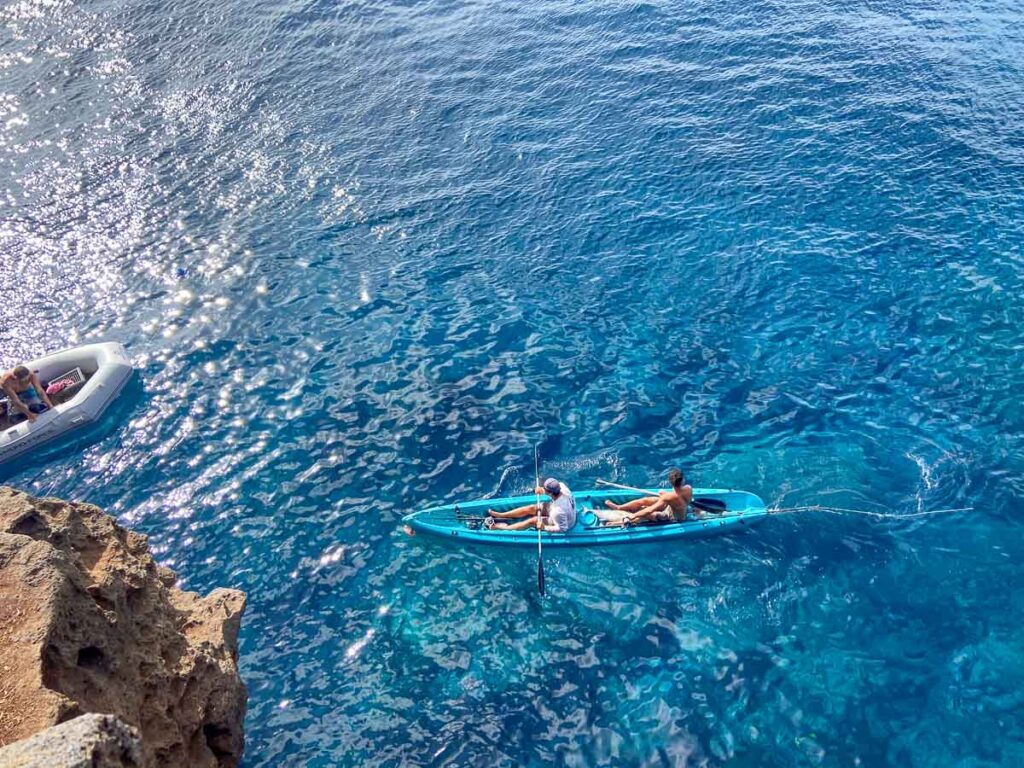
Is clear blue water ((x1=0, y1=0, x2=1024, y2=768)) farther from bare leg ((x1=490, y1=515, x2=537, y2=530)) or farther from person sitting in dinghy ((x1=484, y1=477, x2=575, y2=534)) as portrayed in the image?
person sitting in dinghy ((x1=484, y1=477, x2=575, y2=534))

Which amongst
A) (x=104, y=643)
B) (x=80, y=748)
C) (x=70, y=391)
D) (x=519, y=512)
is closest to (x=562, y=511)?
(x=519, y=512)

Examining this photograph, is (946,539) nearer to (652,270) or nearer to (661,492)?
(661,492)

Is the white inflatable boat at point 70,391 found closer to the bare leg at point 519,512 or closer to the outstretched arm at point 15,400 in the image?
the outstretched arm at point 15,400

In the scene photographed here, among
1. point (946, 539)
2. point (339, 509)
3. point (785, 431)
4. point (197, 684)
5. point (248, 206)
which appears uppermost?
point (248, 206)

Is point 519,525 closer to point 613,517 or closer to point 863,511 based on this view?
point 613,517

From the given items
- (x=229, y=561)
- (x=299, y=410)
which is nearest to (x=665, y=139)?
(x=299, y=410)

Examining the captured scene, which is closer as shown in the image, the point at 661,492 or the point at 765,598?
the point at 765,598

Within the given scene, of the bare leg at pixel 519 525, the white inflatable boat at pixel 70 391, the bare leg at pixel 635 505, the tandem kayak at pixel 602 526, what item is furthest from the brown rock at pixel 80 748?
the white inflatable boat at pixel 70 391
